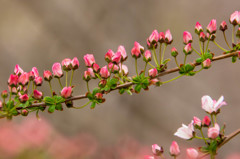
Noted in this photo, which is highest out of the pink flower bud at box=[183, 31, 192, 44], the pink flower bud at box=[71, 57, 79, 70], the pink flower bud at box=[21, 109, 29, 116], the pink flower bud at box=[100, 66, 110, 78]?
the pink flower bud at box=[183, 31, 192, 44]

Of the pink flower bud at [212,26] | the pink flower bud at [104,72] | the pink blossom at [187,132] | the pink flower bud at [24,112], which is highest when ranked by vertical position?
the pink flower bud at [212,26]

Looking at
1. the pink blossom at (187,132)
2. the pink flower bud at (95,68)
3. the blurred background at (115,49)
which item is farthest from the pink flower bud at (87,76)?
the blurred background at (115,49)

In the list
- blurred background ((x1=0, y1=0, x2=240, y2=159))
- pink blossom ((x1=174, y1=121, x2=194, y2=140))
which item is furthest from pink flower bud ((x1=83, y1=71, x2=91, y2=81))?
blurred background ((x1=0, y1=0, x2=240, y2=159))

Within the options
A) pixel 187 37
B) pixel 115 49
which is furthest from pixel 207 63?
pixel 115 49

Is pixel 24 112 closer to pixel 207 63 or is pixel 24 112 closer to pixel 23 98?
pixel 23 98

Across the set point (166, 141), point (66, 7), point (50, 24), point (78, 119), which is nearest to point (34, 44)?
point (50, 24)

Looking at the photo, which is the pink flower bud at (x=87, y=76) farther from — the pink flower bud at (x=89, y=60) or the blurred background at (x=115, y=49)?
the blurred background at (x=115, y=49)

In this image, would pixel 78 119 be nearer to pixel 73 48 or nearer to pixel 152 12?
pixel 73 48

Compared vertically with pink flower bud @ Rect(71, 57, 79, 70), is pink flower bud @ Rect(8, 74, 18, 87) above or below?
below

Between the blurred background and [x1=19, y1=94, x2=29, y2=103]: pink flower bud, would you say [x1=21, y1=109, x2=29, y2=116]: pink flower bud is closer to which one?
[x1=19, y1=94, x2=29, y2=103]: pink flower bud
